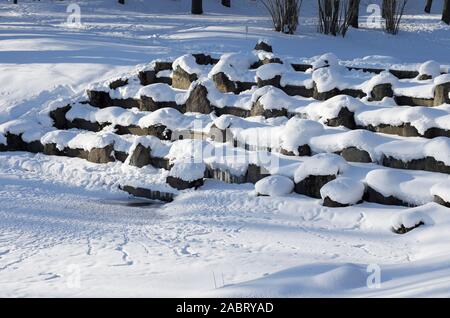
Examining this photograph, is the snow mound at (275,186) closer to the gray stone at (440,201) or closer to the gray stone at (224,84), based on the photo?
the gray stone at (440,201)

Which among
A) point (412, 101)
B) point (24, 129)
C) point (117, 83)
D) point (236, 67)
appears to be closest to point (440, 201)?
point (412, 101)

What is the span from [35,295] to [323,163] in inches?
149

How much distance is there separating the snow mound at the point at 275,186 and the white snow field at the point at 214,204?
2 cm

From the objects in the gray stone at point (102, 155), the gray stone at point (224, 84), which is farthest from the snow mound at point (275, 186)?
the gray stone at point (224, 84)

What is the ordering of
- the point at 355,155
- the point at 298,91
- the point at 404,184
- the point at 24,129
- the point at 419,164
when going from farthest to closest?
1. the point at 24,129
2. the point at 298,91
3. the point at 355,155
4. the point at 419,164
5. the point at 404,184

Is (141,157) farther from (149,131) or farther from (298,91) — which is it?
(298,91)

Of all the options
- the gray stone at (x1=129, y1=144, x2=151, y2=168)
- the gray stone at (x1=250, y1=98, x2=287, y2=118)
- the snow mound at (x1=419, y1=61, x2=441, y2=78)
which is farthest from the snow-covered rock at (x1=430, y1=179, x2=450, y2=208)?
the gray stone at (x1=129, y1=144, x2=151, y2=168)

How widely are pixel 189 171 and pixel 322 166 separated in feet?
5.15

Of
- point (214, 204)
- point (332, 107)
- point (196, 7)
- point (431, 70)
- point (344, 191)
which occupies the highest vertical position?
point (431, 70)

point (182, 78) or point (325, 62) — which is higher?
point (325, 62)

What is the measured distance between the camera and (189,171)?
864cm
